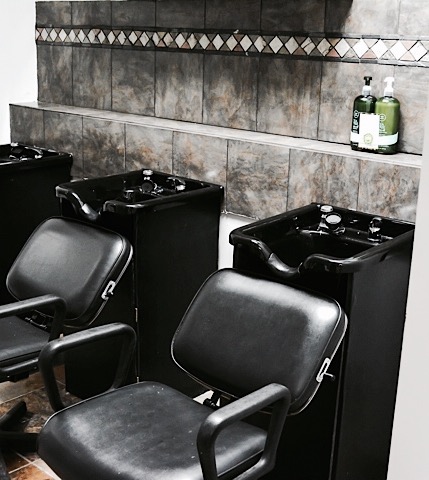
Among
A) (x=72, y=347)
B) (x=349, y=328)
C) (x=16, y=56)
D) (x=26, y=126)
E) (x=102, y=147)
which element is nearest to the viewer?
(x=72, y=347)

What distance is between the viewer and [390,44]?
2688 mm

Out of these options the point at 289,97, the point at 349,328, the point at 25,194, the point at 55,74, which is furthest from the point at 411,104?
the point at 55,74

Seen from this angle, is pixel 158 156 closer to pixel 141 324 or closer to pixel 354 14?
pixel 141 324

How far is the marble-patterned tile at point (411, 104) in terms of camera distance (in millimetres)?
2635

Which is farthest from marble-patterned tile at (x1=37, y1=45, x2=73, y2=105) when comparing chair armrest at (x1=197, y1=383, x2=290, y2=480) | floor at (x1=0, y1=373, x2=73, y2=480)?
chair armrest at (x1=197, y1=383, x2=290, y2=480)

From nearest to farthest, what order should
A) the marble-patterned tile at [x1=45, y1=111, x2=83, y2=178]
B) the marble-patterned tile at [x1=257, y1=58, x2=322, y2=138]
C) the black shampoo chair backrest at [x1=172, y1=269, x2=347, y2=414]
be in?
the black shampoo chair backrest at [x1=172, y1=269, x2=347, y2=414] → the marble-patterned tile at [x1=257, y1=58, x2=322, y2=138] → the marble-patterned tile at [x1=45, y1=111, x2=83, y2=178]

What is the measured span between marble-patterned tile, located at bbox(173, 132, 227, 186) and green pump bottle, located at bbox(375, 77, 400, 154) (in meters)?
0.66

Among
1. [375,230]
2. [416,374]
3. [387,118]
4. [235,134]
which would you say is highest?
[387,118]

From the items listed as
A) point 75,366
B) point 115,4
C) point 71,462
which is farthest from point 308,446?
point 115,4

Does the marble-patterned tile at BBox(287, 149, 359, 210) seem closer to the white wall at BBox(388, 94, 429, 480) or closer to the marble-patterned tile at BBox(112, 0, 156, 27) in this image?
the marble-patterned tile at BBox(112, 0, 156, 27)

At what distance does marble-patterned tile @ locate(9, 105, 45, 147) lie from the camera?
3838 millimetres

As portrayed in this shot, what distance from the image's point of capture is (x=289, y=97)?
300 centimetres

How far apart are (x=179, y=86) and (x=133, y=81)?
0.31 meters

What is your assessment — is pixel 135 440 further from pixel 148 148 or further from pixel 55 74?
pixel 55 74
